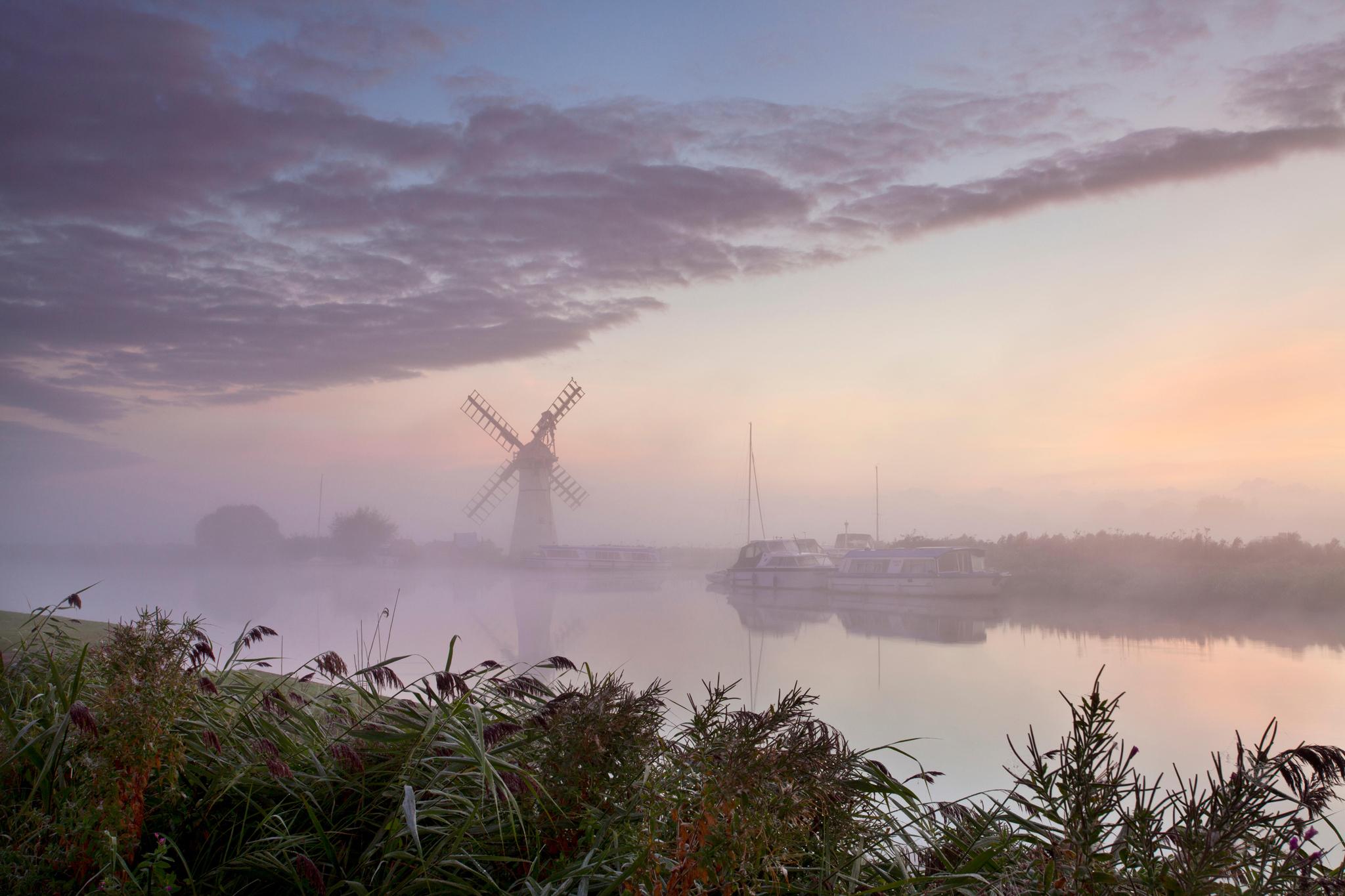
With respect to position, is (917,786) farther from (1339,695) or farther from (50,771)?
(1339,695)

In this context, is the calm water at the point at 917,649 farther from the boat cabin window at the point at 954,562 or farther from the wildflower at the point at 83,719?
the boat cabin window at the point at 954,562

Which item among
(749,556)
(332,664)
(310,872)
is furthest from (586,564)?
(310,872)

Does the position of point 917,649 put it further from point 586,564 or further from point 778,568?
point 586,564

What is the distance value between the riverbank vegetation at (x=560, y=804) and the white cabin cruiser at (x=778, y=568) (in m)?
31.2

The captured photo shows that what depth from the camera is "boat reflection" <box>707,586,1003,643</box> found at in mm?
23641

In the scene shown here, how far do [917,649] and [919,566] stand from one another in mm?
10305

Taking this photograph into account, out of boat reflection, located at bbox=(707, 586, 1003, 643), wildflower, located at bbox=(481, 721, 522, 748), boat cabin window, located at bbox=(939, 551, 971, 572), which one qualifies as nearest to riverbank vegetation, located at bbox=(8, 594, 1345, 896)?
wildflower, located at bbox=(481, 721, 522, 748)

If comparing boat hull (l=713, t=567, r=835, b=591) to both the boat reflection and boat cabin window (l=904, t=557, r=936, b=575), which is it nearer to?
the boat reflection

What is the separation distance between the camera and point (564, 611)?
2953 cm

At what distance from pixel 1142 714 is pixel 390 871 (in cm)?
1300

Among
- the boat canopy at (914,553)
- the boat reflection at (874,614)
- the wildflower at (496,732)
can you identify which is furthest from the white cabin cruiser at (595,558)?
the wildflower at (496,732)

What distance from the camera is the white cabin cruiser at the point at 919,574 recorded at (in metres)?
28.4

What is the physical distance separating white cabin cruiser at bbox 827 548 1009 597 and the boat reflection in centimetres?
32

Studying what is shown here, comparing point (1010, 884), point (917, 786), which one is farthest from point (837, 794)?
point (917, 786)
